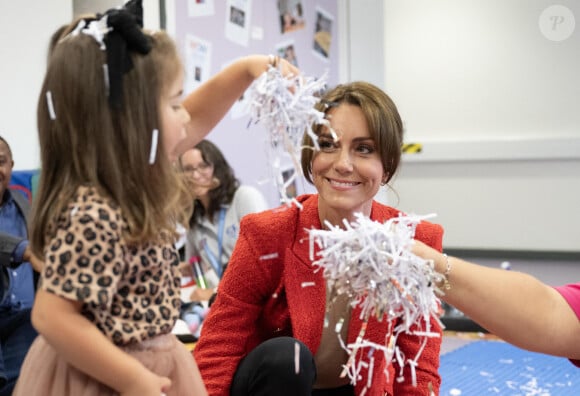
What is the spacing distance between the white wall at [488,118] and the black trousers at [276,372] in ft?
13.2

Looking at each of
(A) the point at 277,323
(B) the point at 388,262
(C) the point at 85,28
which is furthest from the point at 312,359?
(C) the point at 85,28

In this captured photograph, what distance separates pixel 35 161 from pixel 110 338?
6.25 ft

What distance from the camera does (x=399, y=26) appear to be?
5.73 metres

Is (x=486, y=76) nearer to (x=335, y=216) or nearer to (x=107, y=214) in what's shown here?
(x=335, y=216)

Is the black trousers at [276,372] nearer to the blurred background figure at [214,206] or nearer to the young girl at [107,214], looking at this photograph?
the young girl at [107,214]

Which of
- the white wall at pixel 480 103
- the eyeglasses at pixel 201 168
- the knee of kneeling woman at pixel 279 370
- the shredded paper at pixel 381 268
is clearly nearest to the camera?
the shredded paper at pixel 381 268

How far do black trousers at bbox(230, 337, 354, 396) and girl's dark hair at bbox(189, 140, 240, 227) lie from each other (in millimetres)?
1504

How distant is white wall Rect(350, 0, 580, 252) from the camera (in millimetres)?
5152

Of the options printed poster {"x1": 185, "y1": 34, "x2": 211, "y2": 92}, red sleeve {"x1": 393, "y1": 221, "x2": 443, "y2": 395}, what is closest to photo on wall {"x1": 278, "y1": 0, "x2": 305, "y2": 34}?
printed poster {"x1": 185, "y1": 34, "x2": 211, "y2": 92}

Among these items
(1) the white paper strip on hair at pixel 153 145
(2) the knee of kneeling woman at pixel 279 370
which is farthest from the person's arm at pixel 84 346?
(2) the knee of kneeling woman at pixel 279 370

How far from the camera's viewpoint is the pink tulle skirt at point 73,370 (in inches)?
43.0

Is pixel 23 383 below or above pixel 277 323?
above

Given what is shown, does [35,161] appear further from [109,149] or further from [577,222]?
[577,222]

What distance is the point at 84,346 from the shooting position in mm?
1023
